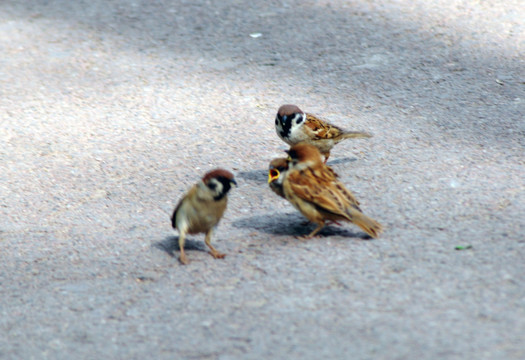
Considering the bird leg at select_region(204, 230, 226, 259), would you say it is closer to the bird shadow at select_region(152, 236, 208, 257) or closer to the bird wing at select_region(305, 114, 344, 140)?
the bird shadow at select_region(152, 236, 208, 257)

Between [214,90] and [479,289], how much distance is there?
154 inches

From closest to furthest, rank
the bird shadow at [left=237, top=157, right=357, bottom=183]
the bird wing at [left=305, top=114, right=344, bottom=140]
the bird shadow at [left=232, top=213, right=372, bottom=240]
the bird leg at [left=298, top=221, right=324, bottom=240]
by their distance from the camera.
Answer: the bird leg at [left=298, top=221, right=324, bottom=240] → the bird shadow at [left=232, top=213, right=372, bottom=240] → the bird shadow at [left=237, top=157, right=357, bottom=183] → the bird wing at [left=305, top=114, right=344, bottom=140]

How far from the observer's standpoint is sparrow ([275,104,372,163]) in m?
5.88

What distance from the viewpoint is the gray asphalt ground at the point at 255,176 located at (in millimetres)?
3883

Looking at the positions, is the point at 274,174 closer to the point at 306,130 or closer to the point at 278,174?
the point at 278,174

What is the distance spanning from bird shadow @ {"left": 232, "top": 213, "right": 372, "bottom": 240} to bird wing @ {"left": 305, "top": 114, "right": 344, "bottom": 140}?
0.91m

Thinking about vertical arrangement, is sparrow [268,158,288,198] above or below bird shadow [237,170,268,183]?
above

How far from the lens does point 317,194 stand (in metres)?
4.82

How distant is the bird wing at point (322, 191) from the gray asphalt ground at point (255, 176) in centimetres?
23

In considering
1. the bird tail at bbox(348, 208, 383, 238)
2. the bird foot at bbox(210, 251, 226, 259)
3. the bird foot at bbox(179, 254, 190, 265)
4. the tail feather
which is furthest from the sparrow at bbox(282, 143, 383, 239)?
the tail feather

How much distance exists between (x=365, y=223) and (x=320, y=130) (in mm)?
1499

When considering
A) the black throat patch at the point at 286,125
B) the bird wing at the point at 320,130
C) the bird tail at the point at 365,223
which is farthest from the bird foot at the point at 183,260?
the bird wing at the point at 320,130

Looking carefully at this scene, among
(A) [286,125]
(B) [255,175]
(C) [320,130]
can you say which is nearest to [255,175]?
(B) [255,175]

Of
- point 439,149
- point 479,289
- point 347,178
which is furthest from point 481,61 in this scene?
point 479,289
